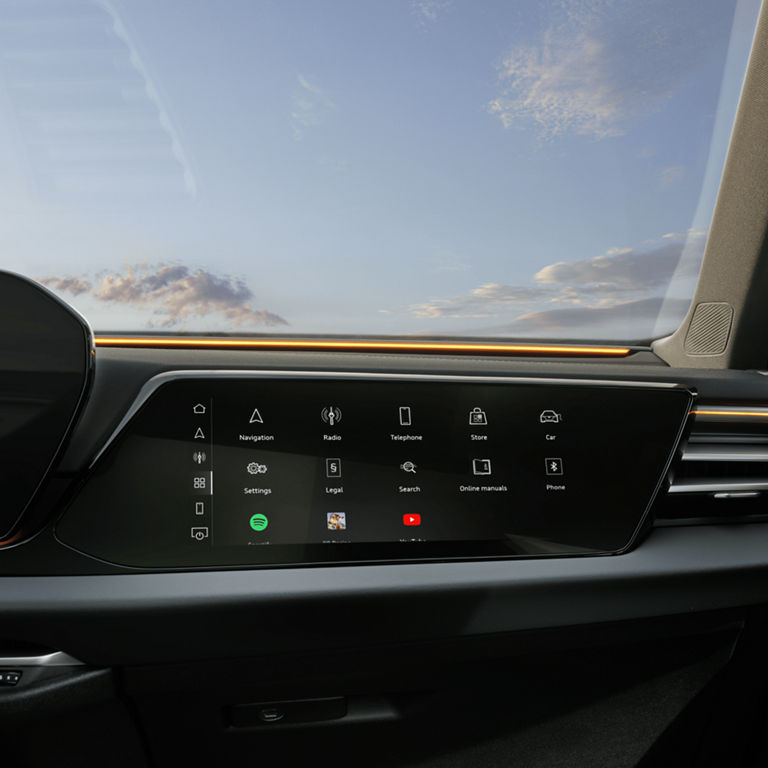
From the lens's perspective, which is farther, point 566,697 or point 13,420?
point 566,697

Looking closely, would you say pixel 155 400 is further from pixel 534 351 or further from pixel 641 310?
pixel 641 310

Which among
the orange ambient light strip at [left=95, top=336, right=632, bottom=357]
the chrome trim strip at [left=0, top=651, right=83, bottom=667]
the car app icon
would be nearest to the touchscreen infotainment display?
the car app icon

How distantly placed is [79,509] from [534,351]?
1.08 meters

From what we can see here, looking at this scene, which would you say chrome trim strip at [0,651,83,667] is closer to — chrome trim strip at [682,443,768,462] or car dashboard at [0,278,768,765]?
car dashboard at [0,278,768,765]

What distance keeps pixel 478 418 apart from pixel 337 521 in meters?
0.35

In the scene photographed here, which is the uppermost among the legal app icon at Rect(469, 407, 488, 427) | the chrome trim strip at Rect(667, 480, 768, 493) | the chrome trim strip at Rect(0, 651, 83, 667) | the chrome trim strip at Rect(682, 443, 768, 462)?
the legal app icon at Rect(469, 407, 488, 427)

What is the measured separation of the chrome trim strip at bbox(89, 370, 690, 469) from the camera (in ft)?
4.13

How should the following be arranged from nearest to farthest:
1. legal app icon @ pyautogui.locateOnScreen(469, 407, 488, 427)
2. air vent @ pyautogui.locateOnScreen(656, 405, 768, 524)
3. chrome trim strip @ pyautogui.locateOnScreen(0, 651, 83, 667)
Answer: chrome trim strip @ pyautogui.locateOnScreen(0, 651, 83, 667) < legal app icon @ pyautogui.locateOnScreen(469, 407, 488, 427) < air vent @ pyautogui.locateOnScreen(656, 405, 768, 524)

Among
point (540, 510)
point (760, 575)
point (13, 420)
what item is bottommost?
point (760, 575)

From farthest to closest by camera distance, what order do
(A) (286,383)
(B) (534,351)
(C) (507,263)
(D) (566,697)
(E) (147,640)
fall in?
(C) (507,263) → (B) (534,351) → (D) (566,697) → (A) (286,383) → (E) (147,640)

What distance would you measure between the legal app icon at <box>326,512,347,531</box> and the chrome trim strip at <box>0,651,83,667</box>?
498 millimetres

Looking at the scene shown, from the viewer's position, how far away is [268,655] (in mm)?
1255

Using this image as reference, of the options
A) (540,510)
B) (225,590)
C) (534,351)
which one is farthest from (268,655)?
(534,351)

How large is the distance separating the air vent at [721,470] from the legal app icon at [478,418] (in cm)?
43
